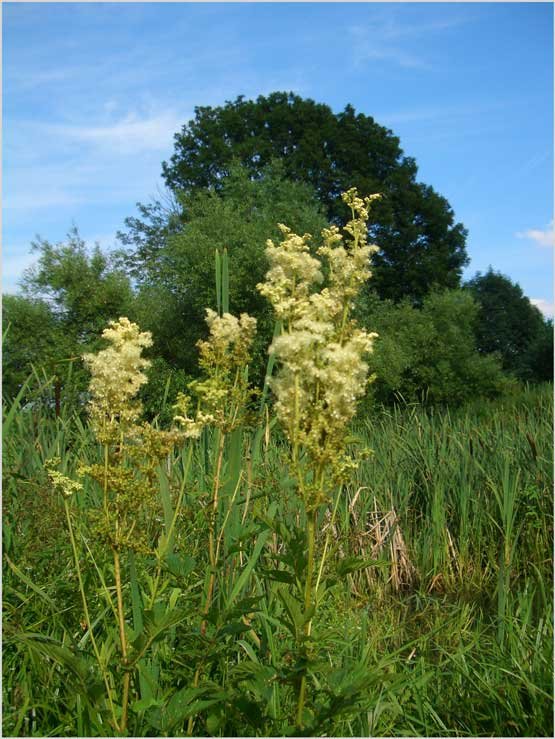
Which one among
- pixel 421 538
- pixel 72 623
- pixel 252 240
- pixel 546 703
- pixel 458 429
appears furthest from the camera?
pixel 252 240

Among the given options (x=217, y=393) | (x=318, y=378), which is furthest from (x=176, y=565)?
(x=318, y=378)

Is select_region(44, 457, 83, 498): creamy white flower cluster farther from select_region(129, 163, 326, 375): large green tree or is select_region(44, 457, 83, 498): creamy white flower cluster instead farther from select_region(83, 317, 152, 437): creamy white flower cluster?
select_region(129, 163, 326, 375): large green tree

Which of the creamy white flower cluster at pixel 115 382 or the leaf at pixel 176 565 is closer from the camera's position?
the creamy white flower cluster at pixel 115 382

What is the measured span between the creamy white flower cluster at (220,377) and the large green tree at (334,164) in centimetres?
2548

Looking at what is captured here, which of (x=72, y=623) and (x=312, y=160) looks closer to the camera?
(x=72, y=623)

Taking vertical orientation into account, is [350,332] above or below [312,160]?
below

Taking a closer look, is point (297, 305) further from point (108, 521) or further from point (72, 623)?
point (72, 623)

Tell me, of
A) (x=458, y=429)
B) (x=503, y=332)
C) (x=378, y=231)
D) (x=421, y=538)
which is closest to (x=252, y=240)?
(x=378, y=231)

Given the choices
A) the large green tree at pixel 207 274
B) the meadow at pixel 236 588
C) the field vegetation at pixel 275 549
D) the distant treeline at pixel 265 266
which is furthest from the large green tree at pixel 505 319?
the meadow at pixel 236 588

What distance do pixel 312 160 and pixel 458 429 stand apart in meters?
22.1

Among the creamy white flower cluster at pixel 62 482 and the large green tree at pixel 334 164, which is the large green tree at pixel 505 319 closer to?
the large green tree at pixel 334 164

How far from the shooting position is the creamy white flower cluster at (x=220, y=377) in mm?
2477

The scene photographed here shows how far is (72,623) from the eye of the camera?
3615 mm

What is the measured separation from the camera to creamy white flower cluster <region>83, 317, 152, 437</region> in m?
2.38
